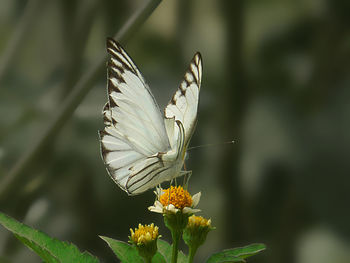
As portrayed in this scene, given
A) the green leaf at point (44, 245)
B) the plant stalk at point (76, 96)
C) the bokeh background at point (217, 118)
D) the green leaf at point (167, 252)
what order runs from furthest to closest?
the bokeh background at point (217, 118) < the plant stalk at point (76, 96) < the green leaf at point (167, 252) < the green leaf at point (44, 245)

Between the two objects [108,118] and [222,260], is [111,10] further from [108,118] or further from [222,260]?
[222,260]

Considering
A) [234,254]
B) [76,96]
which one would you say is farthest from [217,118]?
[234,254]

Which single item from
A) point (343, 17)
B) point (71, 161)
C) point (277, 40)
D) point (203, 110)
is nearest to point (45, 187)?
point (71, 161)

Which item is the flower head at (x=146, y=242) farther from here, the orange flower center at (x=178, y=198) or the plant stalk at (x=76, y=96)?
the plant stalk at (x=76, y=96)

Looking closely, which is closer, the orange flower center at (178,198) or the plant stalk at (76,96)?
the orange flower center at (178,198)

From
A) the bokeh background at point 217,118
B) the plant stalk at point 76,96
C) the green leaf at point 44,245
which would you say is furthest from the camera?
the bokeh background at point 217,118

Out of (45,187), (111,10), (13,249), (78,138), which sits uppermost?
(111,10)

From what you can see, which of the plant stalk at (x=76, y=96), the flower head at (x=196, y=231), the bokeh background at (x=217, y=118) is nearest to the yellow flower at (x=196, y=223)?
the flower head at (x=196, y=231)
